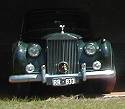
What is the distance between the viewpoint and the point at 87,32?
1051 centimetres

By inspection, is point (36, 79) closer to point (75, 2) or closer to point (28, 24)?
point (28, 24)

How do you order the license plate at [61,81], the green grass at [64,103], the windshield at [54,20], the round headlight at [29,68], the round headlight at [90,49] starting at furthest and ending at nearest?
the windshield at [54,20] → the round headlight at [90,49] → the round headlight at [29,68] → the license plate at [61,81] → the green grass at [64,103]

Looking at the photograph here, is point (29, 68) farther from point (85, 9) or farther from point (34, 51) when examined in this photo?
point (85, 9)

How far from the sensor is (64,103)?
8.88 m

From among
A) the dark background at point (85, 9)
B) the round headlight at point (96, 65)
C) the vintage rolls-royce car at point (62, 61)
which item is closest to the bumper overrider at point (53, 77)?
the vintage rolls-royce car at point (62, 61)

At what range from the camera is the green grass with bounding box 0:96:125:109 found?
8602 millimetres

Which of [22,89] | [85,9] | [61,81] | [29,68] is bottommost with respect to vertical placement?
[22,89]

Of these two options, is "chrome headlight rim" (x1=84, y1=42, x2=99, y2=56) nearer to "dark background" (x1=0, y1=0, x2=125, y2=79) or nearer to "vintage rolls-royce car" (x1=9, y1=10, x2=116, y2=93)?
"vintage rolls-royce car" (x1=9, y1=10, x2=116, y2=93)

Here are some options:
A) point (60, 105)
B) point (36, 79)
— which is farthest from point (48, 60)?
point (60, 105)

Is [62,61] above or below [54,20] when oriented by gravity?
below

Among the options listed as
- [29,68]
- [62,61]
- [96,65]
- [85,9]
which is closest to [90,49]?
[96,65]

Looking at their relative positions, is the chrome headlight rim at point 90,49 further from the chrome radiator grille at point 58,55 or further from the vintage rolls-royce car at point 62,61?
the chrome radiator grille at point 58,55

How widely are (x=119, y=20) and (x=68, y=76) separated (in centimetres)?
556

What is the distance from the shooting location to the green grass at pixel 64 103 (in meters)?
8.60
